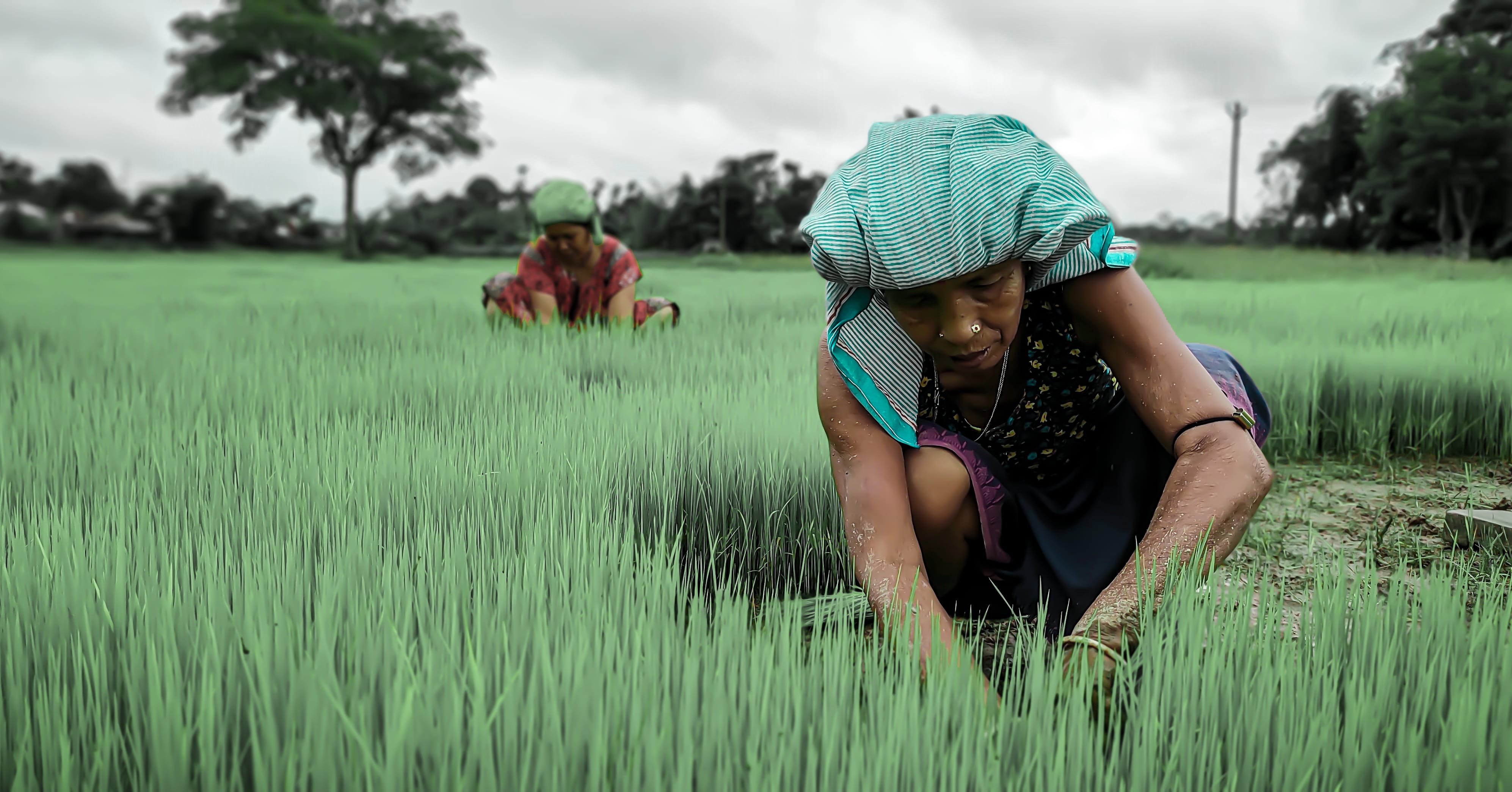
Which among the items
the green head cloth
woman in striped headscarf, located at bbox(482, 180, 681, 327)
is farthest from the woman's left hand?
the green head cloth

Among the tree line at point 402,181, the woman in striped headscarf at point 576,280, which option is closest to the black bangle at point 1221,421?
the woman in striped headscarf at point 576,280

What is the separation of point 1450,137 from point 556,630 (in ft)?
40.2

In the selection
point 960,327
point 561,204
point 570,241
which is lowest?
point 960,327

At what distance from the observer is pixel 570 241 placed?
4.34 m

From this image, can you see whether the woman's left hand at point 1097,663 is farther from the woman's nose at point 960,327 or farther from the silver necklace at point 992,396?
the silver necklace at point 992,396

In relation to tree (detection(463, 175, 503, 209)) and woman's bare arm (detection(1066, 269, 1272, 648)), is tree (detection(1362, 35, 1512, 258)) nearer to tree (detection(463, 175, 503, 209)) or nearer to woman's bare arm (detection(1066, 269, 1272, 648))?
woman's bare arm (detection(1066, 269, 1272, 648))

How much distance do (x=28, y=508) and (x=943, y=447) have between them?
5.19ft

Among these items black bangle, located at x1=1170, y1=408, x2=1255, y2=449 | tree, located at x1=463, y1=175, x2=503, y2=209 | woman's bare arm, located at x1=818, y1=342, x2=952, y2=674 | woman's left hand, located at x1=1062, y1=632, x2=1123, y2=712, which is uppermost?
tree, located at x1=463, y1=175, x2=503, y2=209

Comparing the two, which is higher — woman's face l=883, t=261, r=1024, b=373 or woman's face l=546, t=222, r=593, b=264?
woman's face l=546, t=222, r=593, b=264

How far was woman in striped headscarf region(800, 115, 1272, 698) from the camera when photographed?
1.10 m

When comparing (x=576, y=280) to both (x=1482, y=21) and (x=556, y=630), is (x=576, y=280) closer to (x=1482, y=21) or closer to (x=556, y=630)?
(x=556, y=630)

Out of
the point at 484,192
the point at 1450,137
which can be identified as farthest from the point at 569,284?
the point at 484,192

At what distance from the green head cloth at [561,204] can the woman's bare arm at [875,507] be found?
3062 mm

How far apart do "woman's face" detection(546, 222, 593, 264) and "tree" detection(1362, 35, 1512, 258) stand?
7784mm
